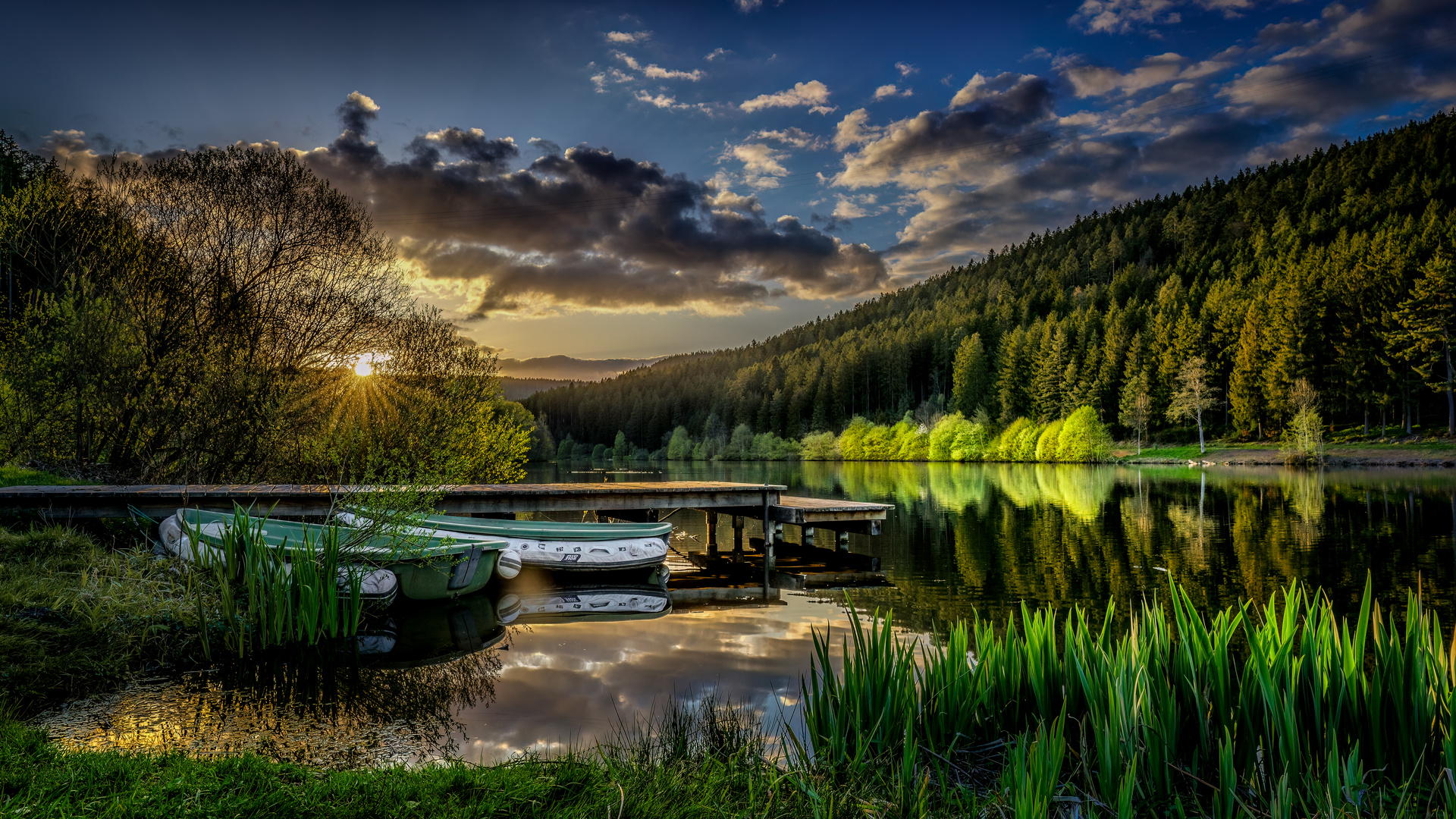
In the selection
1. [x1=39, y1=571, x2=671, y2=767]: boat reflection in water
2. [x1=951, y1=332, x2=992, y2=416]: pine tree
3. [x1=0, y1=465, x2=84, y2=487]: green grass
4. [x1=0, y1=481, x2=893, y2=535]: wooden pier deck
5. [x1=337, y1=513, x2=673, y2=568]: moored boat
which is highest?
[x1=951, y1=332, x2=992, y2=416]: pine tree

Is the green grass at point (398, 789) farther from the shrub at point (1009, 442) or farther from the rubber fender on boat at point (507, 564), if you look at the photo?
the shrub at point (1009, 442)

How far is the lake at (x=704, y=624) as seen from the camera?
6.89m

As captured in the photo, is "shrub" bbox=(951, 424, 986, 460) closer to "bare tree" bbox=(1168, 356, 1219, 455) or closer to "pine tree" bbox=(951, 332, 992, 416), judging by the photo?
"pine tree" bbox=(951, 332, 992, 416)

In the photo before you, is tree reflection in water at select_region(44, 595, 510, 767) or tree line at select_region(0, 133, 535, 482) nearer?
tree reflection in water at select_region(44, 595, 510, 767)

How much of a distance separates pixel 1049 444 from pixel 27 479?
79.0 m

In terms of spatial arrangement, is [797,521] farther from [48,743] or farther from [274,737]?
[48,743]

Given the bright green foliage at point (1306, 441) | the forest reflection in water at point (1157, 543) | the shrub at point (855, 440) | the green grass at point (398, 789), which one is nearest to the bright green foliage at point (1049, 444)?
the bright green foliage at point (1306, 441)

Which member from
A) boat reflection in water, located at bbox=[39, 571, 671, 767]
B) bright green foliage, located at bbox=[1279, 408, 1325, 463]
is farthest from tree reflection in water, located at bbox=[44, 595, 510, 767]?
bright green foliage, located at bbox=[1279, 408, 1325, 463]

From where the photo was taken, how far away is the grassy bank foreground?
4.04 metres

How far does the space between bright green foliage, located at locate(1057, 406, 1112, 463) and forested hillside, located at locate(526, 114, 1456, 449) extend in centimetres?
675

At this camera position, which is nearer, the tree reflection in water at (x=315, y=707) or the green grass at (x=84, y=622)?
the tree reflection in water at (x=315, y=707)

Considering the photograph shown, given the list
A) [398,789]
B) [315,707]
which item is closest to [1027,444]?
[315,707]

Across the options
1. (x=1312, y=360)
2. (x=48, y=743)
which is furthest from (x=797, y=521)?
(x=1312, y=360)

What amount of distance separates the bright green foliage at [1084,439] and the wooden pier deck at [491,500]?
62849 millimetres
